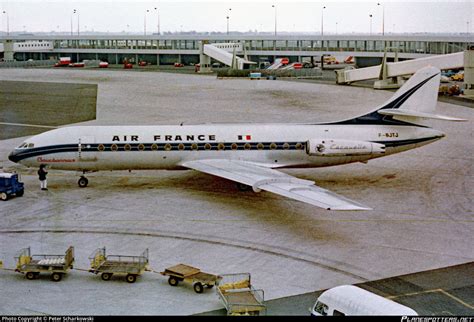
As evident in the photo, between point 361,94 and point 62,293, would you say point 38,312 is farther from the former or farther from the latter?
point 361,94

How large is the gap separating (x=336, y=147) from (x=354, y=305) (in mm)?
19256

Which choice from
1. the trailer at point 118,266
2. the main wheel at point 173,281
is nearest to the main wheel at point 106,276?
the trailer at point 118,266

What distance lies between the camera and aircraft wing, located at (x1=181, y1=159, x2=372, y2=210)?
90.7 ft

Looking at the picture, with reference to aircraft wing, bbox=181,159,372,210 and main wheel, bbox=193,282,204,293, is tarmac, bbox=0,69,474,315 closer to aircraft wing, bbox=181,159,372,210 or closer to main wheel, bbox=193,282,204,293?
main wheel, bbox=193,282,204,293

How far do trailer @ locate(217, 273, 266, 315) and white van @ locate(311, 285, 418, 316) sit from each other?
183cm

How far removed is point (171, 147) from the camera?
36875 mm

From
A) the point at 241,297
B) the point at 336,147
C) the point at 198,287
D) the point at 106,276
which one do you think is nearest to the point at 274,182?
the point at 336,147

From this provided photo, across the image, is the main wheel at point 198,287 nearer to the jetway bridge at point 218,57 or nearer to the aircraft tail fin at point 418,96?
the aircraft tail fin at point 418,96

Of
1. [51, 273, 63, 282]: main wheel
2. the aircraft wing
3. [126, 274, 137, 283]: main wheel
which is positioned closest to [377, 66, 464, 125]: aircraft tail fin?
the aircraft wing

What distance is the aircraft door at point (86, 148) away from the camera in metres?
36.8

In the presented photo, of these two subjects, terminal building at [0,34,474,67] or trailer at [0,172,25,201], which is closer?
trailer at [0,172,25,201]

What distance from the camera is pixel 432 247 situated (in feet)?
89.1

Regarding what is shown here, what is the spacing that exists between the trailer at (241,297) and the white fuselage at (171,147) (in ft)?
49.3

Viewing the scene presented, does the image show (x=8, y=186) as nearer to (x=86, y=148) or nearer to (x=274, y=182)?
(x=86, y=148)
